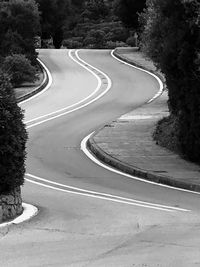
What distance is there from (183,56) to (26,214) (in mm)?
7696

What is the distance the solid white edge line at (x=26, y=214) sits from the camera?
31.7ft

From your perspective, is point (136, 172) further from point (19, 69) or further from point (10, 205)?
point (19, 69)

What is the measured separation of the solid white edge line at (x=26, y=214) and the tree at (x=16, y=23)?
34.3 m

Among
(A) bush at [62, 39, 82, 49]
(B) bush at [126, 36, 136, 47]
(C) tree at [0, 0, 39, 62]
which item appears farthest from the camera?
(A) bush at [62, 39, 82, 49]

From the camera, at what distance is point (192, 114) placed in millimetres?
16766

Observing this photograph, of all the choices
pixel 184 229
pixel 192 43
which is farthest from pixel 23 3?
pixel 184 229

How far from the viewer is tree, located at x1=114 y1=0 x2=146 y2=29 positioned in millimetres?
55188

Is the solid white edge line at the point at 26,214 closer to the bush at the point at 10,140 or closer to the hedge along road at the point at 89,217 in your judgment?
the hedge along road at the point at 89,217

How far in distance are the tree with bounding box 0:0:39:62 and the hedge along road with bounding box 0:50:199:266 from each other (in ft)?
68.1

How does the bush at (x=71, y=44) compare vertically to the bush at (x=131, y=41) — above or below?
below

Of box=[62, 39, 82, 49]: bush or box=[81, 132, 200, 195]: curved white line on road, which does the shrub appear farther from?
box=[81, 132, 200, 195]: curved white line on road

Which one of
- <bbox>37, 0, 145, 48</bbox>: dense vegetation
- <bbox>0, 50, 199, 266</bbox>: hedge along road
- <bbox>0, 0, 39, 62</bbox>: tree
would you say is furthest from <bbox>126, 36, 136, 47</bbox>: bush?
<bbox>0, 50, 199, 266</bbox>: hedge along road

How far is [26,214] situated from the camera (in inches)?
408

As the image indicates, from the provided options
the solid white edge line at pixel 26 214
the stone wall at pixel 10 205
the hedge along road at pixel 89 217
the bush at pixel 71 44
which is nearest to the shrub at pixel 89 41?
the bush at pixel 71 44
